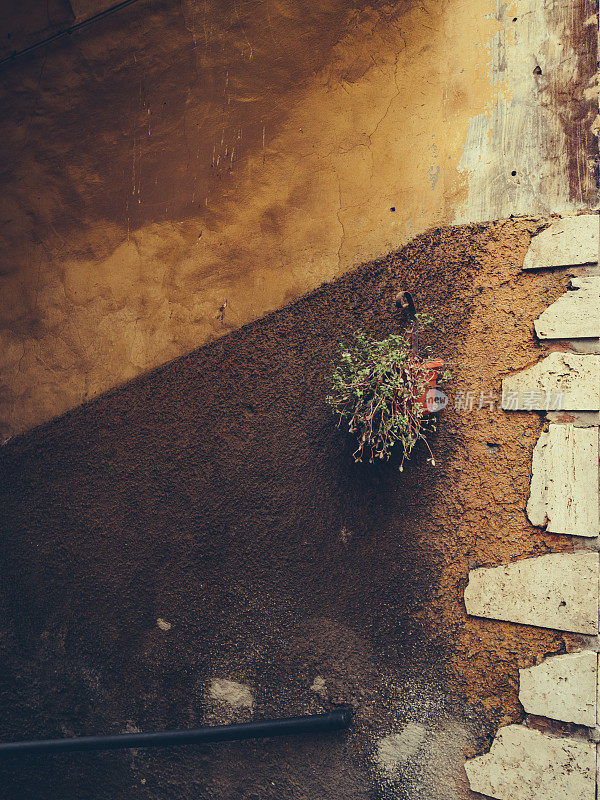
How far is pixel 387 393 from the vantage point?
9.40ft

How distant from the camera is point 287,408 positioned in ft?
10.8

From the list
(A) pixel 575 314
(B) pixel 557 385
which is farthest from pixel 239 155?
(B) pixel 557 385

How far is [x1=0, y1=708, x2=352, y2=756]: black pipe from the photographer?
2.92 m

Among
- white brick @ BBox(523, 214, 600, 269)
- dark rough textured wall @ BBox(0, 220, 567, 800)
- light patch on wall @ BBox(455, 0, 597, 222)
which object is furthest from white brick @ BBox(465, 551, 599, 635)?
light patch on wall @ BBox(455, 0, 597, 222)

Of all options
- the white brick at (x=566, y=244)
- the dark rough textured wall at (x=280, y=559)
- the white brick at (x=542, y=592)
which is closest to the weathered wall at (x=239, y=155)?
the white brick at (x=566, y=244)

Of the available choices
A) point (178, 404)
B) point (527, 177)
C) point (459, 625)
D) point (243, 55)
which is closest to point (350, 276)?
point (527, 177)

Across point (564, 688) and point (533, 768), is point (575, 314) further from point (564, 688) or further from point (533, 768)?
point (533, 768)

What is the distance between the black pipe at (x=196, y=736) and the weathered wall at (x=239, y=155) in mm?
2029

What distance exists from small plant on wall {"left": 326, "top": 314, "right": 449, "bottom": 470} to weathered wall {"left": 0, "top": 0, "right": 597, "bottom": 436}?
25.5 inches

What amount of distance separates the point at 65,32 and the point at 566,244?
382 cm

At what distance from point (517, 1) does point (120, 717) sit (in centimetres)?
481

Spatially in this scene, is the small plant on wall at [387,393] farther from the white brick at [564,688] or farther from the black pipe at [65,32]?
the black pipe at [65,32]

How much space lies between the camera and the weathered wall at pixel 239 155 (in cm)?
306

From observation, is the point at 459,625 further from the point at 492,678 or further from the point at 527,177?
the point at 527,177
